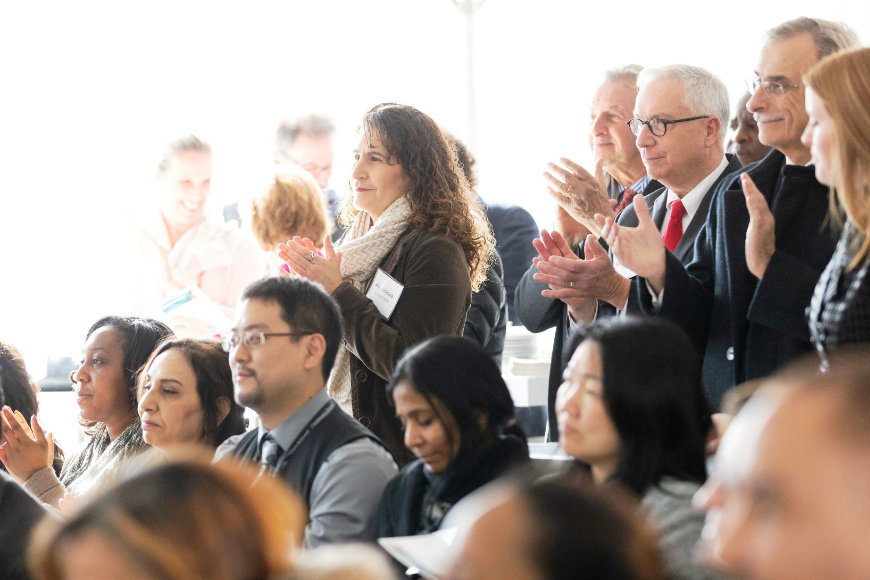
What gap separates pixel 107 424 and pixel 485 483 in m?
1.53

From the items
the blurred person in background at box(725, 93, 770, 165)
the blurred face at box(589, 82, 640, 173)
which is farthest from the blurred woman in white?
the blurred person in background at box(725, 93, 770, 165)

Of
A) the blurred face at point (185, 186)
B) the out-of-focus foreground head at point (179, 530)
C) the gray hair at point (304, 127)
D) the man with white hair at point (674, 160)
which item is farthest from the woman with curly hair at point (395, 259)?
the gray hair at point (304, 127)

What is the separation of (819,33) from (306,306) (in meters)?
1.34

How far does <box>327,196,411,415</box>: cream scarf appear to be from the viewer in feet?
9.04

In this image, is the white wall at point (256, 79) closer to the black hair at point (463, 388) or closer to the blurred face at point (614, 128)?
the blurred face at point (614, 128)

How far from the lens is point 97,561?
1077mm

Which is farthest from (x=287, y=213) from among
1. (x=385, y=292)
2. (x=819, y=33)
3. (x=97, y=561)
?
(x=97, y=561)

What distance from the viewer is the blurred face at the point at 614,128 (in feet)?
10.9

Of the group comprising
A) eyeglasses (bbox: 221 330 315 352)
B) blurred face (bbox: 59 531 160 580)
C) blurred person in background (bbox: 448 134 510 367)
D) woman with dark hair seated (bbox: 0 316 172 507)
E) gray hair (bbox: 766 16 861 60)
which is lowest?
woman with dark hair seated (bbox: 0 316 172 507)

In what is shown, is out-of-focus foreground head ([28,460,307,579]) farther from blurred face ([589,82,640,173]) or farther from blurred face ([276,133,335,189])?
blurred face ([276,133,335,189])

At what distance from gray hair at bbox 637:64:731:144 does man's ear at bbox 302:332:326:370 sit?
3.65 feet

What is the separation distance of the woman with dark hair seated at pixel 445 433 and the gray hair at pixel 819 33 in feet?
3.39

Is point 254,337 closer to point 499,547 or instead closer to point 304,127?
point 499,547

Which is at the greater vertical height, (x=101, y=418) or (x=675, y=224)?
(x=675, y=224)
